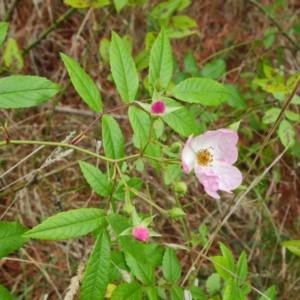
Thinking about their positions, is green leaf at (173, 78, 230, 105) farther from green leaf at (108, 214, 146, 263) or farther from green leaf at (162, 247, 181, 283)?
green leaf at (162, 247, 181, 283)

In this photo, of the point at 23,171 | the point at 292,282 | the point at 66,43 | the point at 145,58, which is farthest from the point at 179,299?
the point at 66,43

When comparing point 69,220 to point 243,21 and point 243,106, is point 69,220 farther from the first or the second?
point 243,21

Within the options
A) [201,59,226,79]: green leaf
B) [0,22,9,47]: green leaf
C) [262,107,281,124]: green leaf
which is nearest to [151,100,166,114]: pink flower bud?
[0,22,9,47]: green leaf

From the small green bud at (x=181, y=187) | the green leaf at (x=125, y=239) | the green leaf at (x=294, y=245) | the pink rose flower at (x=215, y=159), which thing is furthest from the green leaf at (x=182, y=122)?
the green leaf at (x=294, y=245)

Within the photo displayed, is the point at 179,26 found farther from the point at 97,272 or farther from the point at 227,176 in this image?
the point at 97,272

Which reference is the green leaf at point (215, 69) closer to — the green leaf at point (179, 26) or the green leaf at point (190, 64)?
the green leaf at point (190, 64)
